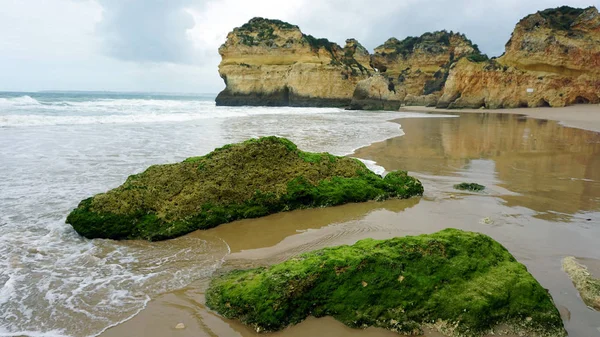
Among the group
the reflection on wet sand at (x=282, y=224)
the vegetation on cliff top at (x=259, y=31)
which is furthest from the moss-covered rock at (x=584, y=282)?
the vegetation on cliff top at (x=259, y=31)

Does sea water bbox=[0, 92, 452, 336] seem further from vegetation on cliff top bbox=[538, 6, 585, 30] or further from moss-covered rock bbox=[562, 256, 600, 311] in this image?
vegetation on cliff top bbox=[538, 6, 585, 30]

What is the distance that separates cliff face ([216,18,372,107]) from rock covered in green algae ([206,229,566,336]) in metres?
45.9

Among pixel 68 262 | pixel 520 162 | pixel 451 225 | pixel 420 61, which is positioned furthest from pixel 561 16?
pixel 68 262

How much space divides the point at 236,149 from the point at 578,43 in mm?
38523

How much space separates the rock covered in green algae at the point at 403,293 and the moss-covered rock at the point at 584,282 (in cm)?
56

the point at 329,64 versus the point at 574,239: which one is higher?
the point at 329,64

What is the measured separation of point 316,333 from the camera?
2975 mm

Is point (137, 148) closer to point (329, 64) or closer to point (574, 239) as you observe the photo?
point (574, 239)

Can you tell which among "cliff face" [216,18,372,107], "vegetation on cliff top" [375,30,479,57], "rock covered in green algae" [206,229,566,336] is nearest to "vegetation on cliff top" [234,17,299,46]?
"cliff face" [216,18,372,107]

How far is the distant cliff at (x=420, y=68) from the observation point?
3406 cm

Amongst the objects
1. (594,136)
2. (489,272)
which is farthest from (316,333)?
(594,136)

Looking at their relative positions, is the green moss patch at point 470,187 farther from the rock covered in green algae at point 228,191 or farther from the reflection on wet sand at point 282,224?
the reflection on wet sand at point 282,224

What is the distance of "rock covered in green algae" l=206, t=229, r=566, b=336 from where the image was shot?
302cm

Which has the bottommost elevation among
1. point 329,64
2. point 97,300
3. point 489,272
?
point 97,300
